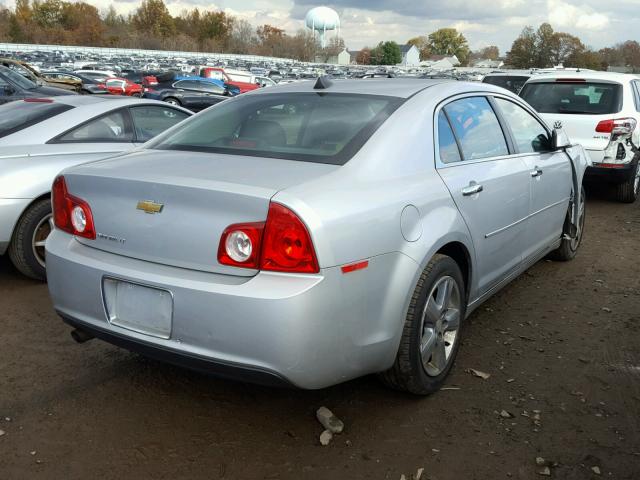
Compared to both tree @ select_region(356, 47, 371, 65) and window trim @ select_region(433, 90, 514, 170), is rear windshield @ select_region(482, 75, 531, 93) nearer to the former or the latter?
window trim @ select_region(433, 90, 514, 170)

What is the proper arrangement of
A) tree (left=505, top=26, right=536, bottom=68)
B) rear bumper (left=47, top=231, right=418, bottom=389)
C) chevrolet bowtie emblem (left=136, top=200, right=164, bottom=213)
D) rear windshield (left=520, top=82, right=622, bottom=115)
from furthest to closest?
tree (left=505, top=26, right=536, bottom=68), rear windshield (left=520, top=82, right=622, bottom=115), chevrolet bowtie emblem (left=136, top=200, right=164, bottom=213), rear bumper (left=47, top=231, right=418, bottom=389)

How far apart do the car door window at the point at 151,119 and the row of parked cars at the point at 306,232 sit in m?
2.39

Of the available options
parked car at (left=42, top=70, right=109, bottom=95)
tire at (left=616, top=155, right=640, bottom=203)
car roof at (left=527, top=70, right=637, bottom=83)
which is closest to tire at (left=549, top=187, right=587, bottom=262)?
tire at (left=616, top=155, right=640, bottom=203)

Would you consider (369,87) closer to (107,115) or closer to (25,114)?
(107,115)

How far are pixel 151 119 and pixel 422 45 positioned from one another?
176922 mm

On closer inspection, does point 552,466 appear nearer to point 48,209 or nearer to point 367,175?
point 367,175

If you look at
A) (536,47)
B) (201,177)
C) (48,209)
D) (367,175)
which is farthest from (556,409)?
(536,47)

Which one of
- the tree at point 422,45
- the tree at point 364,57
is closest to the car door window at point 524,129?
the tree at point 364,57

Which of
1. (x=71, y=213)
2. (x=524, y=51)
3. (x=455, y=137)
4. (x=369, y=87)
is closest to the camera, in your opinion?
(x=71, y=213)

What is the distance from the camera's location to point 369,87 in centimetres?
382

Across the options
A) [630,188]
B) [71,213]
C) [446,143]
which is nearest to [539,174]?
[446,143]

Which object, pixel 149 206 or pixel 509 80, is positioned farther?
pixel 509 80

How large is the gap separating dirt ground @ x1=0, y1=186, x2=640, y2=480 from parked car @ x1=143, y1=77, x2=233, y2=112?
14581mm

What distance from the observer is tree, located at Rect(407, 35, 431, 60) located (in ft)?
555
